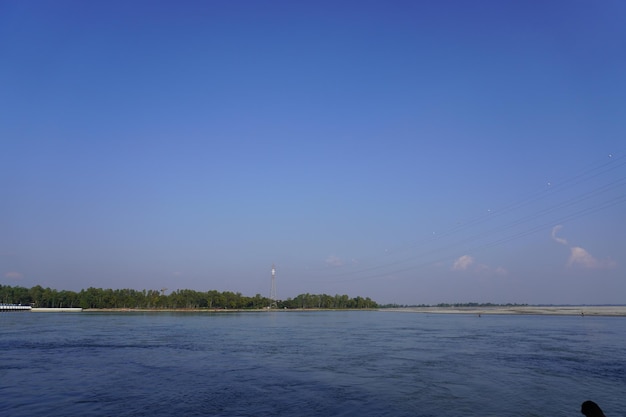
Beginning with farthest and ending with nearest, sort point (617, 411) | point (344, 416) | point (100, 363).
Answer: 1. point (100, 363)
2. point (617, 411)
3. point (344, 416)

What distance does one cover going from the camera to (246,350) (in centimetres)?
3925

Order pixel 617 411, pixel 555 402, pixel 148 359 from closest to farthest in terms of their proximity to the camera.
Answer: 1. pixel 617 411
2. pixel 555 402
3. pixel 148 359

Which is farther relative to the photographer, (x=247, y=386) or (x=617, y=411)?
(x=247, y=386)

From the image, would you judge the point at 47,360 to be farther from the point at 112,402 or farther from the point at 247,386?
the point at 247,386

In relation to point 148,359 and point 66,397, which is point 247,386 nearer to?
point 66,397

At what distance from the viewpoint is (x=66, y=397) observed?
2053 cm

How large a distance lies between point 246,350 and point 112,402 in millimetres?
20278

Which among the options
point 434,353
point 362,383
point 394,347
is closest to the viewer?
point 362,383

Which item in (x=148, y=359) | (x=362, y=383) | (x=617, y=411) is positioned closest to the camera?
(x=617, y=411)

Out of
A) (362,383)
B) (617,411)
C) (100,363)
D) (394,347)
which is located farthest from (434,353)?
(100,363)

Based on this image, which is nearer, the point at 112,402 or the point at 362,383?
the point at 112,402

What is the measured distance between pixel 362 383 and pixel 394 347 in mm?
18775

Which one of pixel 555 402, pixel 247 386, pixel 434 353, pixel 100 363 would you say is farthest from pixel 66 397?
pixel 434 353

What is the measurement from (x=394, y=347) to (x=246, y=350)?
14.0m
